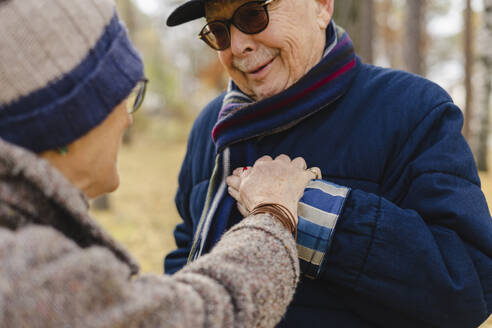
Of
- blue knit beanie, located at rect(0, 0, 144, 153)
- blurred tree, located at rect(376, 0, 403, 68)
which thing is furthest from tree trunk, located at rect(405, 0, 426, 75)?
blurred tree, located at rect(376, 0, 403, 68)

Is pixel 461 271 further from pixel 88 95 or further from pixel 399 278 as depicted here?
pixel 88 95

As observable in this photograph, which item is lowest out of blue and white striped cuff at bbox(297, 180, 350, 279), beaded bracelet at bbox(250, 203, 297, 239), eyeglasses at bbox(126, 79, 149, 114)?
blue and white striped cuff at bbox(297, 180, 350, 279)

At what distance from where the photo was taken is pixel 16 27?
2.98ft

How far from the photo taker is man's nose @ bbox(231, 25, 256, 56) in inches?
68.1

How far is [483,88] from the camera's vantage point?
30.8 feet

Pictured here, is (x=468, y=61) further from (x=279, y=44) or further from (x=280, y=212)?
(x=280, y=212)

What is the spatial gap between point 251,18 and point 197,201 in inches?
35.7

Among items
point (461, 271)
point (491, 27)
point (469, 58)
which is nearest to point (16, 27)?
point (461, 271)

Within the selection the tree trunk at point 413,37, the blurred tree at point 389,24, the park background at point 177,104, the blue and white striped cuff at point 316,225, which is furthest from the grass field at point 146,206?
the blurred tree at point 389,24

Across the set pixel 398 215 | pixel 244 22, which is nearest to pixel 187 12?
pixel 244 22

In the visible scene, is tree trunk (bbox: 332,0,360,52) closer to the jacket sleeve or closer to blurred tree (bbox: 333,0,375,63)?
blurred tree (bbox: 333,0,375,63)

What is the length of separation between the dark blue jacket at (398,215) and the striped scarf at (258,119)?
84mm

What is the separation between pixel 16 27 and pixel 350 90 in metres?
1.29

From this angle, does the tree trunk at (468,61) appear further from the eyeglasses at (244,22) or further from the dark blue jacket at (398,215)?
the eyeglasses at (244,22)
